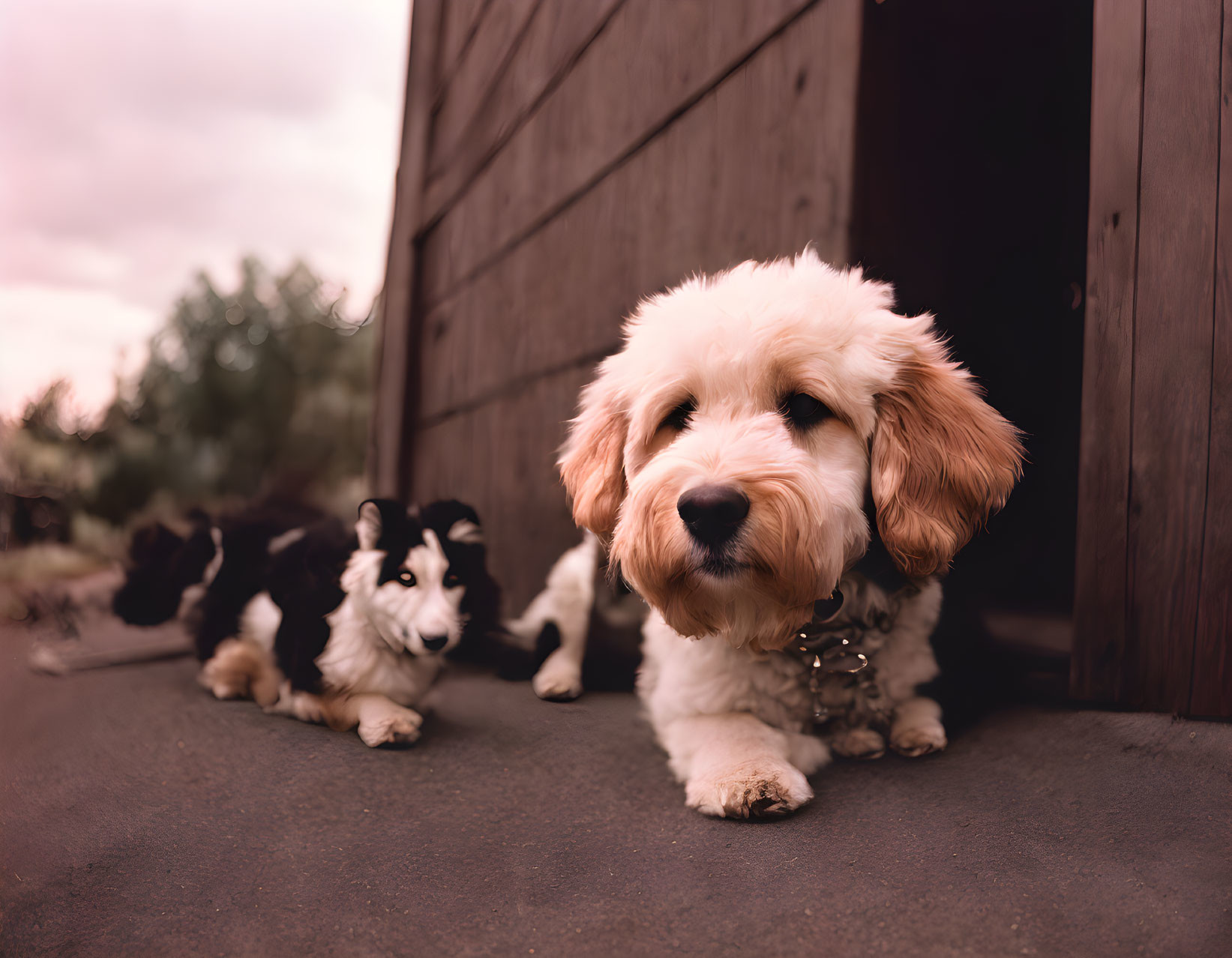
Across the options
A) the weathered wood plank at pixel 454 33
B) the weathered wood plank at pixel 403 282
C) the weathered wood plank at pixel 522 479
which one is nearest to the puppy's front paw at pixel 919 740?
the weathered wood plank at pixel 522 479

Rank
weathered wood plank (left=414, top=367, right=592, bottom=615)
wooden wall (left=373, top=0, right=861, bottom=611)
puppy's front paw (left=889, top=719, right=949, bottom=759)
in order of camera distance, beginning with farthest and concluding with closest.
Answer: weathered wood plank (left=414, top=367, right=592, bottom=615), wooden wall (left=373, top=0, right=861, bottom=611), puppy's front paw (left=889, top=719, right=949, bottom=759)

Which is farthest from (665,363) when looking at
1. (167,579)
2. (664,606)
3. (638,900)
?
(167,579)

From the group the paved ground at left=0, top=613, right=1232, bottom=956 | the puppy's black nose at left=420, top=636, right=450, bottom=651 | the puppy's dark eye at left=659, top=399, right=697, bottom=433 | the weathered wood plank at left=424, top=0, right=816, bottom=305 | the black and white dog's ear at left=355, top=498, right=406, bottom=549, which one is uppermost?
the weathered wood plank at left=424, top=0, right=816, bottom=305

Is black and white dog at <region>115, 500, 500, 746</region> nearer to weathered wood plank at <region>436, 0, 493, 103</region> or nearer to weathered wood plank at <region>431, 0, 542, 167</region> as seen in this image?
weathered wood plank at <region>431, 0, 542, 167</region>

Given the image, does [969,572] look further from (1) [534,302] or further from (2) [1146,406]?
(1) [534,302]

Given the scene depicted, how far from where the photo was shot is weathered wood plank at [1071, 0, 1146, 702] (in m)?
1.78

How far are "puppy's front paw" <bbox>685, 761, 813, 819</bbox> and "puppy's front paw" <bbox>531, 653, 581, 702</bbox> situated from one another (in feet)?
2.58

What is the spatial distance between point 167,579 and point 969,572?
262cm

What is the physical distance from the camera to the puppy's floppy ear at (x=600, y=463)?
180 centimetres

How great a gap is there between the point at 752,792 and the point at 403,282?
5008 mm

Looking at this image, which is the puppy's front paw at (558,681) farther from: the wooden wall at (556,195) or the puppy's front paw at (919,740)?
the puppy's front paw at (919,740)

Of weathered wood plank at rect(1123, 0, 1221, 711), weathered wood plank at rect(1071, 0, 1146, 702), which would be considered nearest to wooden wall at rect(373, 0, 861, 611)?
weathered wood plank at rect(1071, 0, 1146, 702)

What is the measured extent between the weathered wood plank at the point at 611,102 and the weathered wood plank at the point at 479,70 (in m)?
0.57

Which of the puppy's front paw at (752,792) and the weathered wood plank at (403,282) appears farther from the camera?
the weathered wood plank at (403,282)
